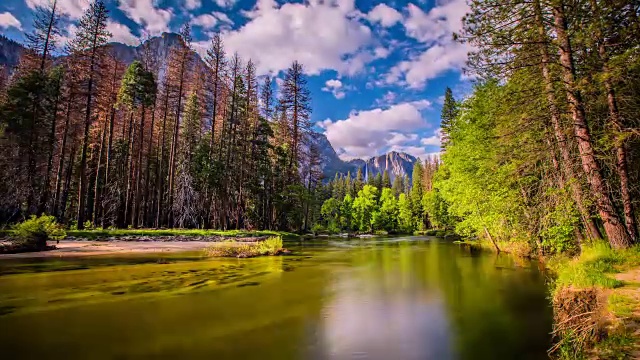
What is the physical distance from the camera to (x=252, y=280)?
12516mm

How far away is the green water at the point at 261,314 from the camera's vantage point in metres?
5.91

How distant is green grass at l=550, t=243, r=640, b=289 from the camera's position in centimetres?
660

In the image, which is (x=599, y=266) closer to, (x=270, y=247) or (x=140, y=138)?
(x=270, y=247)

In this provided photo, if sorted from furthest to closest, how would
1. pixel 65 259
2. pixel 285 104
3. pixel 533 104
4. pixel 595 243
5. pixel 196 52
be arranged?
pixel 285 104 < pixel 196 52 < pixel 65 259 < pixel 533 104 < pixel 595 243

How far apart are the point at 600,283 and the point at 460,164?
15.6 meters

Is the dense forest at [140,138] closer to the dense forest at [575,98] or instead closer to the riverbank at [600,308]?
the dense forest at [575,98]

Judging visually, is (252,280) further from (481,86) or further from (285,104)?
(285,104)

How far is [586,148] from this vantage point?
905 centimetres

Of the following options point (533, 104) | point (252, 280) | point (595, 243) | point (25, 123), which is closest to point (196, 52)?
point (25, 123)

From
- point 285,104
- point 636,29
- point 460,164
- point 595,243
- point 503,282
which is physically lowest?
point 503,282

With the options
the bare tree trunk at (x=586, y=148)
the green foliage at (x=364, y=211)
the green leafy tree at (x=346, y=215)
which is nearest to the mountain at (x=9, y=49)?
the green leafy tree at (x=346, y=215)

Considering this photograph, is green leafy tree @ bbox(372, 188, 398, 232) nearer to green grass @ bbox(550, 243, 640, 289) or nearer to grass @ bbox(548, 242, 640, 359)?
green grass @ bbox(550, 243, 640, 289)

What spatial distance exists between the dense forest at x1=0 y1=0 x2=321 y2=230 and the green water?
20.2 m

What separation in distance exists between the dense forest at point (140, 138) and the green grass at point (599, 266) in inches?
1282
